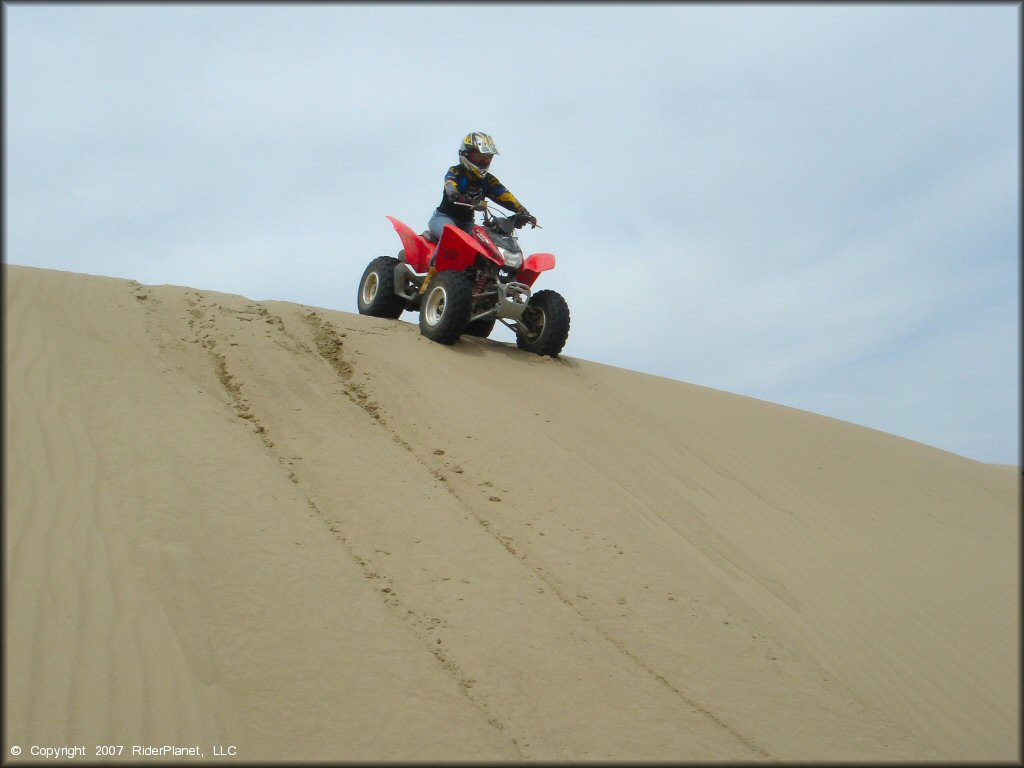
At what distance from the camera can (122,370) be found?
636 cm

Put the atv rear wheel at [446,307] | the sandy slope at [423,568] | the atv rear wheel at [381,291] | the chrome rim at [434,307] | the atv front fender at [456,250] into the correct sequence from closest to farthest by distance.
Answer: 1. the sandy slope at [423,568]
2. the atv rear wheel at [446,307]
3. the atv front fender at [456,250]
4. the chrome rim at [434,307]
5. the atv rear wheel at [381,291]

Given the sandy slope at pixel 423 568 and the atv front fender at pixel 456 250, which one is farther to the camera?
the atv front fender at pixel 456 250

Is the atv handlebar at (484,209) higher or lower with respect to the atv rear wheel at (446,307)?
higher

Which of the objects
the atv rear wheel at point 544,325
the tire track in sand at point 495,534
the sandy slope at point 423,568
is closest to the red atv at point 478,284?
the atv rear wheel at point 544,325

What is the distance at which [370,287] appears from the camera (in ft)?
35.0

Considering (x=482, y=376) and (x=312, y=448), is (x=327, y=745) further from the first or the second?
(x=482, y=376)

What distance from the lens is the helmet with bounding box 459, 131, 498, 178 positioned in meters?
9.72

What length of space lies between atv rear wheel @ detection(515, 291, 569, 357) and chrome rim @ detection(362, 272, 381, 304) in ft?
6.28

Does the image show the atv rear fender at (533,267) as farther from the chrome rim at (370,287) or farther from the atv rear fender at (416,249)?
the chrome rim at (370,287)

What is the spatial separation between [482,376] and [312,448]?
253 centimetres

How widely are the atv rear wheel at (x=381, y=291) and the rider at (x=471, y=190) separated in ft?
2.58

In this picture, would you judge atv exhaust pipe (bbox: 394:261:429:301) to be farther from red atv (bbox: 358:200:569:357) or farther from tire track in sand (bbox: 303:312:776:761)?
tire track in sand (bbox: 303:312:776:761)

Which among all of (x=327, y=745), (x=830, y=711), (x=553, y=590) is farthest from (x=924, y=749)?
(x=327, y=745)

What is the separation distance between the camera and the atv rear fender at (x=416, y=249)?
9.97m
